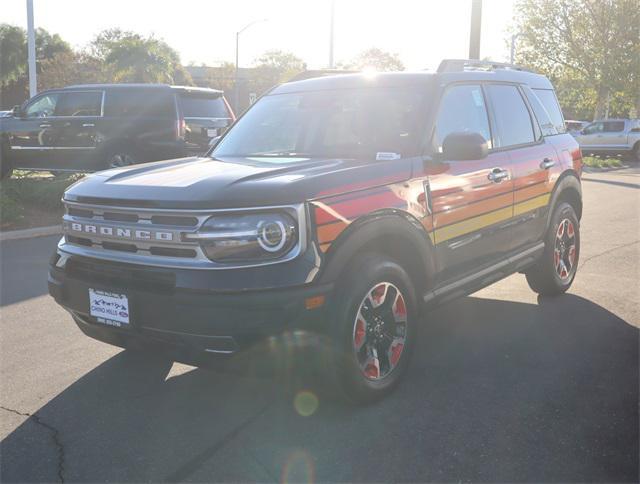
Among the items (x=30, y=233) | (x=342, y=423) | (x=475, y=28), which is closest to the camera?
(x=342, y=423)

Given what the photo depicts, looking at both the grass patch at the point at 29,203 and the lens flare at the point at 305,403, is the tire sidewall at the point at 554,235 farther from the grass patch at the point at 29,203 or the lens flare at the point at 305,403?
the grass patch at the point at 29,203

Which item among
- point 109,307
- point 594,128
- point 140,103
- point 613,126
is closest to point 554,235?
point 109,307

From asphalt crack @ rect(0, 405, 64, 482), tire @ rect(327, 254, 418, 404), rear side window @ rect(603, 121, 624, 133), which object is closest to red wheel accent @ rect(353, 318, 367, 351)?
tire @ rect(327, 254, 418, 404)

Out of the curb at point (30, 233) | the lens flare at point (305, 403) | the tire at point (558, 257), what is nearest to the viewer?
the lens flare at point (305, 403)

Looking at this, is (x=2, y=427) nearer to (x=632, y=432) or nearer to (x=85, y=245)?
(x=85, y=245)

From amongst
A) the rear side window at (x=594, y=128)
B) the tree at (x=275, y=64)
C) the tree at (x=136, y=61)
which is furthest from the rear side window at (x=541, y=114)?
the tree at (x=275, y=64)

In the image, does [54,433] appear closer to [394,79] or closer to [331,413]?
[331,413]

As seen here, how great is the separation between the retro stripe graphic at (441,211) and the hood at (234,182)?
0.24 ft

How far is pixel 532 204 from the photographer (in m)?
5.16

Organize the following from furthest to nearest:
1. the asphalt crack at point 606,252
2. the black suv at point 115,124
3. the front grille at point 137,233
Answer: the black suv at point 115,124 < the asphalt crack at point 606,252 < the front grille at point 137,233

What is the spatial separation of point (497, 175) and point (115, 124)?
9.06 metres

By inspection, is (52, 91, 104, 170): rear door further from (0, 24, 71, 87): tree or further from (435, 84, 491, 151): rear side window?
(0, 24, 71, 87): tree

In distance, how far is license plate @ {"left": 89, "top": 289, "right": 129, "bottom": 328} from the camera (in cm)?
327

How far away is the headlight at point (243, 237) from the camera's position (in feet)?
10.1
